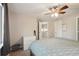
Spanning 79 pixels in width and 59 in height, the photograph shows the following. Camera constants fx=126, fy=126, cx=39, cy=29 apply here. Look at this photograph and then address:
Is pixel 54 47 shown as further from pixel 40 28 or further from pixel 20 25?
pixel 20 25

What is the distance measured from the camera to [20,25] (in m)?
1.89

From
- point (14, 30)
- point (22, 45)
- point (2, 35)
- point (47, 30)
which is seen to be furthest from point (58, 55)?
point (2, 35)

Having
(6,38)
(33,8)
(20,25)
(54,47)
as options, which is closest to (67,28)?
(54,47)

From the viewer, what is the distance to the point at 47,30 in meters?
1.92

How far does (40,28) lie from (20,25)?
0.30 meters

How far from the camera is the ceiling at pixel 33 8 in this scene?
1807mm

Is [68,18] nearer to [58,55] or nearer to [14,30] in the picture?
[58,55]

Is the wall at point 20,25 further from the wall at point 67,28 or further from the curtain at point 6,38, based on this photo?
the wall at point 67,28

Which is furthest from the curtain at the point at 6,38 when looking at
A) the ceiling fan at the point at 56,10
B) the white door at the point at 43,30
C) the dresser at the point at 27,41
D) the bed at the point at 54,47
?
the ceiling fan at the point at 56,10

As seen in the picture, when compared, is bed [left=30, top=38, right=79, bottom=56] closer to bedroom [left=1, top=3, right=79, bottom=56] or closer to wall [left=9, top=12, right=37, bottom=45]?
bedroom [left=1, top=3, right=79, bottom=56]

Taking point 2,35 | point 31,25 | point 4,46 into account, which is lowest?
point 4,46

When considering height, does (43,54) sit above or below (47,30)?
below

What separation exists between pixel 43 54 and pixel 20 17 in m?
0.64

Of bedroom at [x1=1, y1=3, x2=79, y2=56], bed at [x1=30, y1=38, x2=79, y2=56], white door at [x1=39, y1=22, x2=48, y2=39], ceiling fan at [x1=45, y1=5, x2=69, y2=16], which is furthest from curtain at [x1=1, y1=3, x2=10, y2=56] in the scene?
ceiling fan at [x1=45, y1=5, x2=69, y2=16]
